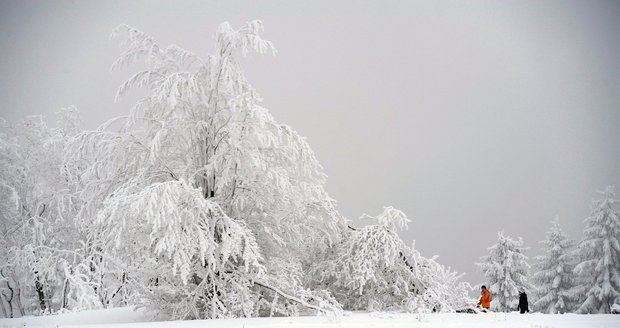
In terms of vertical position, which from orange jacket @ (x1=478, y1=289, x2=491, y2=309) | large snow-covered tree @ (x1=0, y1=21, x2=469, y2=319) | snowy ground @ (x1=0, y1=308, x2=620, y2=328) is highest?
large snow-covered tree @ (x1=0, y1=21, x2=469, y2=319)

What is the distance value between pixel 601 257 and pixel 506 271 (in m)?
5.64

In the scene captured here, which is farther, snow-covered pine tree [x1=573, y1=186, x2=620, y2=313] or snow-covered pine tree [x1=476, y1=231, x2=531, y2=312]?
snow-covered pine tree [x1=476, y1=231, x2=531, y2=312]

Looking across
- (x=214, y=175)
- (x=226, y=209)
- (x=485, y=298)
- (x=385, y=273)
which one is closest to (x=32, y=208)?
(x=214, y=175)

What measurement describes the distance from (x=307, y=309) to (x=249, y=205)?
322 cm

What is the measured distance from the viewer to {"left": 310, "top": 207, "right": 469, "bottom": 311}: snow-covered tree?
16.2 metres

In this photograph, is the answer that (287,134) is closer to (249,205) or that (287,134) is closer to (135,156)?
(249,205)

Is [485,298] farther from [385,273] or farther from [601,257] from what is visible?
[601,257]

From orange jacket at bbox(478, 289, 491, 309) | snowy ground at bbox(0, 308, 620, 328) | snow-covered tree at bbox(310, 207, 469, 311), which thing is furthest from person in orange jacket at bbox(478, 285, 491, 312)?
snowy ground at bbox(0, 308, 620, 328)

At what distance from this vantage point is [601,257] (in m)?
30.0

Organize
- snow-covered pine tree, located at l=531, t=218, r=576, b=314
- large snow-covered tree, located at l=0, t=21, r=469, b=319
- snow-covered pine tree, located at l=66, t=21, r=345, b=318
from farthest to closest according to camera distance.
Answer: snow-covered pine tree, located at l=531, t=218, r=576, b=314, snow-covered pine tree, located at l=66, t=21, r=345, b=318, large snow-covered tree, located at l=0, t=21, r=469, b=319

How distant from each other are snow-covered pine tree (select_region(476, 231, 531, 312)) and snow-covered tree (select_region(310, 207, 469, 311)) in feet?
59.4

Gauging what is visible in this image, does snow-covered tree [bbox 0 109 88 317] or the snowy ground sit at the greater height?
snow-covered tree [bbox 0 109 88 317]

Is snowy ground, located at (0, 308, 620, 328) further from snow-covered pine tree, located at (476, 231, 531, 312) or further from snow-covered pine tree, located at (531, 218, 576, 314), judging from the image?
snow-covered pine tree, located at (531, 218, 576, 314)

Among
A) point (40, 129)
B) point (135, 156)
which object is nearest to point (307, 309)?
point (135, 156)
